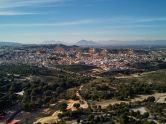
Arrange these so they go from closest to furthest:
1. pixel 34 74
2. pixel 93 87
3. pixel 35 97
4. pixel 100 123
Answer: pixel 100 123
pixel 35 97
pixel 93 87
pixel 34 74

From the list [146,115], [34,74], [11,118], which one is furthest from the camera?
[34,74]

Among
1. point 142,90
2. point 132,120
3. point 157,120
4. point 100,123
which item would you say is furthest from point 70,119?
point 142,90

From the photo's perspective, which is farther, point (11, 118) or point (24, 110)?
point (24, 110)

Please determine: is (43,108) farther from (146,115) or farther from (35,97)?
(146,115)

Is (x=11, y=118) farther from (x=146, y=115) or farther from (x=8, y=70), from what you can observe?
(x=8, y=70)

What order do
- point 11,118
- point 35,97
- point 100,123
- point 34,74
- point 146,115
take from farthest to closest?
point 34,74
point 35,97
point 11,118
point 146,115
point 100,123

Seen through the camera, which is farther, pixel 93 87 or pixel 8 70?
pixel 8 70

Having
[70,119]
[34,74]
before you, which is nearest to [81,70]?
[34,74]

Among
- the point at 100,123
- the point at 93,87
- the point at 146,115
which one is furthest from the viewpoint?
the point at 93,87

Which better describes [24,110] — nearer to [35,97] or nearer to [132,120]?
[35,97]
